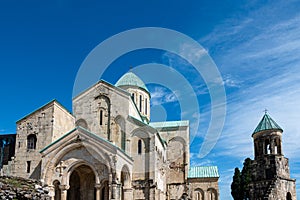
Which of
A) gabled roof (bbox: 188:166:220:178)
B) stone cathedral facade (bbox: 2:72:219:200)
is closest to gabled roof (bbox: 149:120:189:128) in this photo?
gabled roof (bbox: 188:166:220:178)

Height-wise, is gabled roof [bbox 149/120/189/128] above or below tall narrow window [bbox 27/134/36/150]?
above

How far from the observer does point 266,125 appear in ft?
94.1

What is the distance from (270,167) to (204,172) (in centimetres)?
1233

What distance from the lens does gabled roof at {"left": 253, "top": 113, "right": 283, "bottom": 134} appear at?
28298 mm

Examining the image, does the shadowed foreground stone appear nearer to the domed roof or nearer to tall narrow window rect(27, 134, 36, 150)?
tall narrow window rect(27, 134, 36, 150)

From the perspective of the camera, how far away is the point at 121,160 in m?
25.9

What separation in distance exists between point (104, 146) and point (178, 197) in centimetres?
1447

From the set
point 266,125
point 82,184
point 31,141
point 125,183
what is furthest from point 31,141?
point 266,125

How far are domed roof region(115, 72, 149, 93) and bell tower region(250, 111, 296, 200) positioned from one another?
49.6ft

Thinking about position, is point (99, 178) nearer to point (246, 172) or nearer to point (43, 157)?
point (43, 157)

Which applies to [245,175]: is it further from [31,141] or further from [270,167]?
[31,141]

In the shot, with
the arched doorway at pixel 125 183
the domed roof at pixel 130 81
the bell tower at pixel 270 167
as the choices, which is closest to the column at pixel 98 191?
the arched doorway at pixel 125 183

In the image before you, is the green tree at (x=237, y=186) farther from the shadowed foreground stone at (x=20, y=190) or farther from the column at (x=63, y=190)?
the shadowed foreground stone at (x=20, y=190)

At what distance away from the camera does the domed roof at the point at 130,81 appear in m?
39.5
